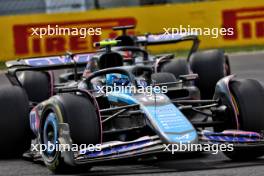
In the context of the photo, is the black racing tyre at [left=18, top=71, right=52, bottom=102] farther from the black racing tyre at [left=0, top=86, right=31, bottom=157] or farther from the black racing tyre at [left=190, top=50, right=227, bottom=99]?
the black racing tyre at [left=190, top=50, right=227, bottom=99]

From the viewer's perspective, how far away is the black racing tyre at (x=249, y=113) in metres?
8.23

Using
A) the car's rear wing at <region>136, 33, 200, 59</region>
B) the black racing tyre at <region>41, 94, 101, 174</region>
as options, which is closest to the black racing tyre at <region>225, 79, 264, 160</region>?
the black racing tyre at <region>41, 94, 101, 174</region>

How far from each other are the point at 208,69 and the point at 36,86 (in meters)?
2.91

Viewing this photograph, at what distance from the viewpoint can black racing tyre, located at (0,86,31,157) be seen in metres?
9.09

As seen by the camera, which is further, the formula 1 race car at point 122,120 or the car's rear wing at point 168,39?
the car's rear wing at point 168,39

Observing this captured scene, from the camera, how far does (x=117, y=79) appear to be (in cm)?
908

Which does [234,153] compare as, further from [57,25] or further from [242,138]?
[57,25]

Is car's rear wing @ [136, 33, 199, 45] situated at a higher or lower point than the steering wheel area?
higher

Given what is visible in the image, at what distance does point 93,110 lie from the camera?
783 cm

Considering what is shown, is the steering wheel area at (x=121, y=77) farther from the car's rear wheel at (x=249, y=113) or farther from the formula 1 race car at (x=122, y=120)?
the car's rear wheel at (x=249, y=113)

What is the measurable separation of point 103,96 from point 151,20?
14.6 m

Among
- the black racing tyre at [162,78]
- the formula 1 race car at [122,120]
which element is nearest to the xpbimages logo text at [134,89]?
the formula 1 race car at [122,120]

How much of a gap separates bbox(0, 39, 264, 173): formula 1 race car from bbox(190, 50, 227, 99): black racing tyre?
298cm

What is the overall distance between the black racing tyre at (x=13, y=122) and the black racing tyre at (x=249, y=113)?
89.5 inches
